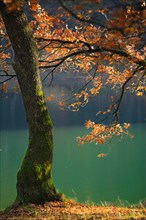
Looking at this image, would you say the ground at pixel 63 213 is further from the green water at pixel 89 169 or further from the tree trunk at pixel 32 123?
the green water at pixel 89 169

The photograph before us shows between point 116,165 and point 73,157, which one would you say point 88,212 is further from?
point 73,157

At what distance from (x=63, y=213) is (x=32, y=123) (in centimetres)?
218

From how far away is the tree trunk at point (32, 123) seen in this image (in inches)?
323

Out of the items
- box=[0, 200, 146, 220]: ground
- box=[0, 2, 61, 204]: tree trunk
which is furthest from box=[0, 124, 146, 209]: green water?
box=[0, 200, 146, 220]: ground

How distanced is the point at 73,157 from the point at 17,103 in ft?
118

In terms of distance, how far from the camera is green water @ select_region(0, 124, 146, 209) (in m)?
19.7

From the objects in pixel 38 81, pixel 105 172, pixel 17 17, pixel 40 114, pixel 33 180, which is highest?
pixel 17 17

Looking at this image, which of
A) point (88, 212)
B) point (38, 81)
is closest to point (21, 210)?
point (88, 212)

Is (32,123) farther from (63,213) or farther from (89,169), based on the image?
(89,169)

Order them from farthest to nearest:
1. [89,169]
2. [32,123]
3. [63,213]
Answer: [89,169]
[32,123]
[63,213]

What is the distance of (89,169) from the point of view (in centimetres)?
2781

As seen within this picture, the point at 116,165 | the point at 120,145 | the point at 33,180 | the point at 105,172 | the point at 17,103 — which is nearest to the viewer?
the point at 33,180

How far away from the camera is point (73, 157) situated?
33.2 metres

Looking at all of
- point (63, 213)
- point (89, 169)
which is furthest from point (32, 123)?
point (89, 169)
